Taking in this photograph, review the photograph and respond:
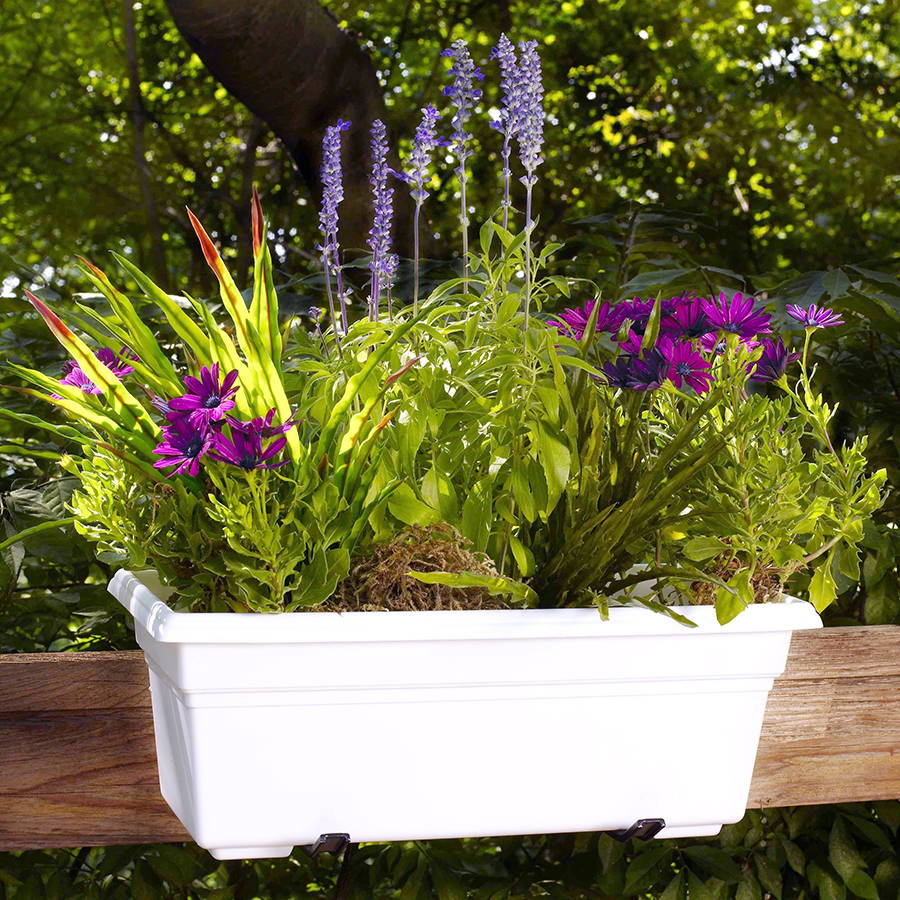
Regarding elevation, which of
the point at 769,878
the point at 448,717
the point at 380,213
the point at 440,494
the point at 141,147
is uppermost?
the point at 380,213

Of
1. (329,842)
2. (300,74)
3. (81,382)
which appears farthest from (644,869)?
(300,74)

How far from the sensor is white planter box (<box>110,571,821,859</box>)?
0.54 metres

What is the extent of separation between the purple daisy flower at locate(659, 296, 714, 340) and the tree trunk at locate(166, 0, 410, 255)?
83cm

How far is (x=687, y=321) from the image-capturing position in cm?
65

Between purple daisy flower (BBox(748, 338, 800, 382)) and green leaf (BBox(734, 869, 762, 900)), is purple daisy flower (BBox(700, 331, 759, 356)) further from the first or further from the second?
green leaf (BBox(734, 869, 762, 900))

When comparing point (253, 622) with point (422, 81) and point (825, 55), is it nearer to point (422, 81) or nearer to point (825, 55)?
point (422, 81)

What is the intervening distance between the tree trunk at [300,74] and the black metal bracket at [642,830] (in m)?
0.96

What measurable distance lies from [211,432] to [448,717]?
8.2 inches

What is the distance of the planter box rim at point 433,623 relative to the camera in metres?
0.52

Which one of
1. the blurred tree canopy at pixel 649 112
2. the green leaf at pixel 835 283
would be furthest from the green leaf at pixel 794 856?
the blurred tree canopy at pixel 649 112

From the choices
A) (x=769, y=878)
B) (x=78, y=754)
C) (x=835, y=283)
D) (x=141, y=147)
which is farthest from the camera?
(x=141, y=147)

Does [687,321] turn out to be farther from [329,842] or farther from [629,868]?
[629,868]

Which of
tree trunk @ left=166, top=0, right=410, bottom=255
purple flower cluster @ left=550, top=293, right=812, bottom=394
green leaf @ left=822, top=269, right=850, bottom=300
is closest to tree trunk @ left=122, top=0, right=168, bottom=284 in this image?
tree trunk @ left=166, top=0, right=410, bottom=255

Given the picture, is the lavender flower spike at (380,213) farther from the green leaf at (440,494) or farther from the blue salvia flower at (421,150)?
the green leaf at (440,494)
